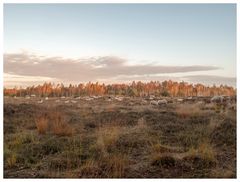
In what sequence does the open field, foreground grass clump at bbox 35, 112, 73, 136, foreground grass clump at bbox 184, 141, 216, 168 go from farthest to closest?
1. foreground grass clump at bbox 35, 112, 73, 136
2. foreground grass clump at bbox 184, 141, 216, 168
3. the open field

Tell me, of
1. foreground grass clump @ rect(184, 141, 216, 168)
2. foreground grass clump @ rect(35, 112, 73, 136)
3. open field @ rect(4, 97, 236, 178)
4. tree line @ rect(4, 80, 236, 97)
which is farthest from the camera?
tree line @ rect(4, 80, 236, 97)

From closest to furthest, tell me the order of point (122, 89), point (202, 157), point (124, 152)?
point (202, 157)
point (124, 152)
point (122, 89)

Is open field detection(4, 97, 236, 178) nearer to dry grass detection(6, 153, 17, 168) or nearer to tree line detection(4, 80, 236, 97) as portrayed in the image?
dry grass detection(6, 153, 17, 168)

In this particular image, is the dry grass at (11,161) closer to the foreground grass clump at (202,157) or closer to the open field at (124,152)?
the open field at (124,152)

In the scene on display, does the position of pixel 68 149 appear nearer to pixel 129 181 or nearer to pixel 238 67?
pixel 129 181

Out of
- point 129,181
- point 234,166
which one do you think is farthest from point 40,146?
point 234,166

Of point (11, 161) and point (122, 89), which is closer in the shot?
point (11, 161)

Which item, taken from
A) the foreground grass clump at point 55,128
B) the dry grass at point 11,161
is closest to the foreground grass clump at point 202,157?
the dry grass at point 11,161

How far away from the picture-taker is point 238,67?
4492 mm

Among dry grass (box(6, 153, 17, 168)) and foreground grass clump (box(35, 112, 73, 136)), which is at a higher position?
foreground grass clump (box(35, 112, 73, 136))

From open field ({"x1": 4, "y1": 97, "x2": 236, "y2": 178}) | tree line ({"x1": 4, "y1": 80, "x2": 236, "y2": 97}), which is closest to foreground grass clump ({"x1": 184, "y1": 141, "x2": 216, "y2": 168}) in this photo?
open field ({"x1": 4, "y1": 97, "x2": 236, "y2": 178})

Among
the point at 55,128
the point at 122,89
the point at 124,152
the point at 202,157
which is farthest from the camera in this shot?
the point at 122,89

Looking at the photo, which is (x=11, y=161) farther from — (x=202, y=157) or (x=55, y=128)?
(x=202, y=157)

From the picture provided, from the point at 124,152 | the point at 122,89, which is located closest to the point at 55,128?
the point at 124,152
